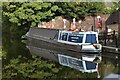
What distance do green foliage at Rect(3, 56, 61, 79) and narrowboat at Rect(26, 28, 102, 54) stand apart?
3327mm

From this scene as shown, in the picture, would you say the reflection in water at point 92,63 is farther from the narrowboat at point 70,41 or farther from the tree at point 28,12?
the tree at point 28,12

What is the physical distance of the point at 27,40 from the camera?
923 inches

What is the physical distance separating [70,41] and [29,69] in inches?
251

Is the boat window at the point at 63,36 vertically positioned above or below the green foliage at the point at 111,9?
below

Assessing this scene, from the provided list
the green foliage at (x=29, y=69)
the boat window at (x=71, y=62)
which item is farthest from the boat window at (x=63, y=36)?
the green foliage at (x=29, y=69)

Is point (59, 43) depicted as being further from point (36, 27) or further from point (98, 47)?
point (36, 27)

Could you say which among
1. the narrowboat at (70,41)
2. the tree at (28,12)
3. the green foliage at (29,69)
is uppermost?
the tree at (28,12)

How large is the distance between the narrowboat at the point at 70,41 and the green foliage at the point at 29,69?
10.9 ft

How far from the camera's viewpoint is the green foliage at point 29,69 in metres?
10.6

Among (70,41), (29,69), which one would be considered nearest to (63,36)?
(70,41)

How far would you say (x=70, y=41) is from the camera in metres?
18.0

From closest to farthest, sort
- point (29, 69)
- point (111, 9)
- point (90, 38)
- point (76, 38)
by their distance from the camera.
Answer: point (29, 69) < point (90, 38) < point (76, 38) < point (111, 9)

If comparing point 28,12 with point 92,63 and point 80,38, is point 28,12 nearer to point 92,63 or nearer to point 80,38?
point 80,38

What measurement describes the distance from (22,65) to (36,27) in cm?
1061
